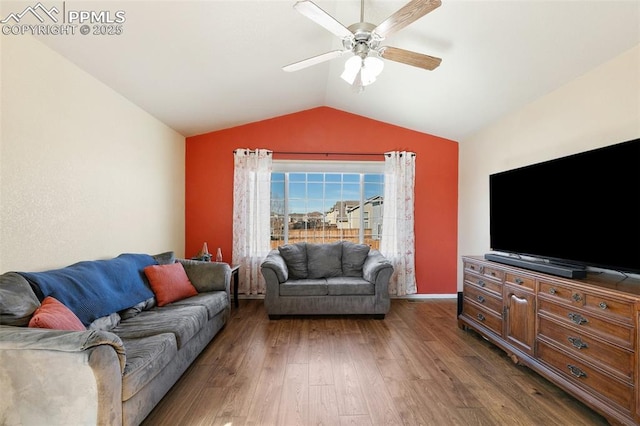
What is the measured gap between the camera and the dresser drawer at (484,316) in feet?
9.00

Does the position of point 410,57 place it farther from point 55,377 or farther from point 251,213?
point 251,213

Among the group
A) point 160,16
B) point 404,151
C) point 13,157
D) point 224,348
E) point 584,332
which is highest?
point 160,16

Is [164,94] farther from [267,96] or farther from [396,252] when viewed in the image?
[396,252]

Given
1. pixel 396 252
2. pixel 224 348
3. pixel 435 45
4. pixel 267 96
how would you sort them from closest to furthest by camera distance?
1. pixel 435 45
2. pixel 224 348
3. pixel 267 96
4. pixel 396 252

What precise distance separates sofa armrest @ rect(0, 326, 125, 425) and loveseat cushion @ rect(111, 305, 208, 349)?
A: 650 millimetres

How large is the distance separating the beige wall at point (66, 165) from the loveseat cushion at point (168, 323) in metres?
0.75

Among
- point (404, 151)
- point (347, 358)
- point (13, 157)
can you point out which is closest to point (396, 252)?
point (404, 151)

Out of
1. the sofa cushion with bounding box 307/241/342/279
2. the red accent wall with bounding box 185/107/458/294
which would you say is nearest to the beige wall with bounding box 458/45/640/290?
the red accent wall with bounding box 185/107/458/294

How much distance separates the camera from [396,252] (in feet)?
14.9

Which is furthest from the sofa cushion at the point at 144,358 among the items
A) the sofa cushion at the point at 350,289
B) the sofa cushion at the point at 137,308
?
the sofa cushion at the point at 350,289

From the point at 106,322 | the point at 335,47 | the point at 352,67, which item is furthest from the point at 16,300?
the point at 335,47

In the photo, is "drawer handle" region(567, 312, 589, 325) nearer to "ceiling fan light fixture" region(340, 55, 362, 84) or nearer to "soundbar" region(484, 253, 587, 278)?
"soundbar" region(484, 253, 587, 278)

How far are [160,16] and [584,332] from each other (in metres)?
3.65

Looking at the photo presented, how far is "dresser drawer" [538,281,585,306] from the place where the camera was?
77.1 inches
